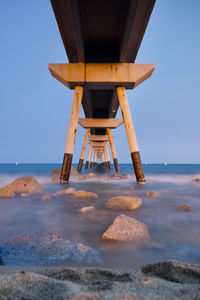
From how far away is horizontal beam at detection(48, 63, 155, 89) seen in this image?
8.59 metres

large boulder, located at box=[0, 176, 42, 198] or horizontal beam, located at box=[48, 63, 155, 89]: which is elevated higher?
horizontal beam, located at box=[48, 63, 155, 89]

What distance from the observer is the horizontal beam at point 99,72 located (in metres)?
8.59

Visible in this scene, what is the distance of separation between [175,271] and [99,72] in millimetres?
8708

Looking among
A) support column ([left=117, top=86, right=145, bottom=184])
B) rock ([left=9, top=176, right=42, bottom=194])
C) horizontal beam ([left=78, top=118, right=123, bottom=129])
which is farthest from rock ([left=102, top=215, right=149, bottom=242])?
horizontal beam ([left=78, top=118, right=123, bottom=129])

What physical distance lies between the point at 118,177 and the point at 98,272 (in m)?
10.6

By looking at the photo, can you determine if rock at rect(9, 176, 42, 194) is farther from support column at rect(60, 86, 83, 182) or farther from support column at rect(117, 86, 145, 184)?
support column at rect(117, 86, 145, 184)

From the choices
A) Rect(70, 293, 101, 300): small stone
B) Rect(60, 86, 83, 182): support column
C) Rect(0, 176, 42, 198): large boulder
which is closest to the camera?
Rect(70, 293, 101, 300): small stone

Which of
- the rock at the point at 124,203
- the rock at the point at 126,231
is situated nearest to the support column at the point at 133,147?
the rock at the point at 124,203

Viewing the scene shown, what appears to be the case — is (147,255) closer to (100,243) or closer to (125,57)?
(100,243)

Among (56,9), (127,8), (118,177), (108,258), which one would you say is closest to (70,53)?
(56,9)

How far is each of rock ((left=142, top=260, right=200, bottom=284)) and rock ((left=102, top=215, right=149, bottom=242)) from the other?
28.1 inches

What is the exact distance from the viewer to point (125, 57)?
26.9 ft

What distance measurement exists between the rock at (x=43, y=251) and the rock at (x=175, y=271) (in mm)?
487

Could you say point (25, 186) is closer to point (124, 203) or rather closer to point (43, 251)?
point (124, 203)
